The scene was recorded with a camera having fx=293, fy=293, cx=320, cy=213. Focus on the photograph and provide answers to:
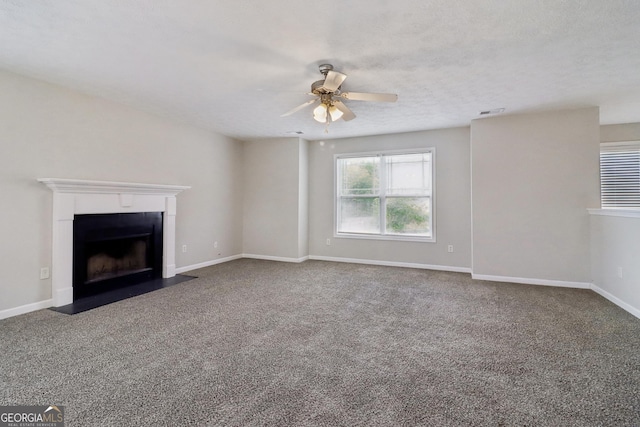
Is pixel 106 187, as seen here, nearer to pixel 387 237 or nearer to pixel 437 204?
pixel 387 237

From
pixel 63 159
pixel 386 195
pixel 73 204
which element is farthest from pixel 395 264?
pixel 63 159

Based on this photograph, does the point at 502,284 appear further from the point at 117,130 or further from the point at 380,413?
the point at 117,130

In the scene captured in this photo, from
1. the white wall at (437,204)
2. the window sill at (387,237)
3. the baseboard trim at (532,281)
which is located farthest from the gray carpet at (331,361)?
the window sill at (387,237)

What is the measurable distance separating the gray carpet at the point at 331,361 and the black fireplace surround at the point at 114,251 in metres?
0.68

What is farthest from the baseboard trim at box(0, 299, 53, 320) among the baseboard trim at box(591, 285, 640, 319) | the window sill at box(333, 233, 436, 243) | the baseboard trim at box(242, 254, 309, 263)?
the baseboard trim at box(591, 285, 640, 319)

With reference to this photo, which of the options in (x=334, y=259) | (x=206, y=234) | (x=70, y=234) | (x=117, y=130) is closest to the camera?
(x=70, y=234)

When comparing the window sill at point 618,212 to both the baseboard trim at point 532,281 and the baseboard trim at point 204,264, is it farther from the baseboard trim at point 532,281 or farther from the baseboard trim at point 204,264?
the baseboard trim at point 204,264

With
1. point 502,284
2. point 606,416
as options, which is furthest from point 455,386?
point 502,284

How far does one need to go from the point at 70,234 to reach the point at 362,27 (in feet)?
12.3

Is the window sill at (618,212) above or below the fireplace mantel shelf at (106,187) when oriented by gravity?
below

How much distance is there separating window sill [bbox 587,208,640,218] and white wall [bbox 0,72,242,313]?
19.2ft

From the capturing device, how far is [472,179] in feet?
14.9

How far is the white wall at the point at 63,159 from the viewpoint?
298 cm

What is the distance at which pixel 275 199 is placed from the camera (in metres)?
6.01
